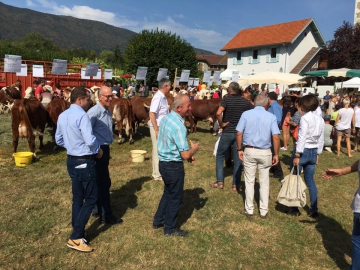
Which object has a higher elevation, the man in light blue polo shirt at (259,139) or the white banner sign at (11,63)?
the white banner sign at (11,63)

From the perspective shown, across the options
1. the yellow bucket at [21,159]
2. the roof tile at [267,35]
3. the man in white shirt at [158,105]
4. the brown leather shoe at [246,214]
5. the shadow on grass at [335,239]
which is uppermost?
the roof tile at [267,35]

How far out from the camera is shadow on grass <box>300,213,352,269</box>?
379 centimetres

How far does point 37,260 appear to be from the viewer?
3527 millimetres

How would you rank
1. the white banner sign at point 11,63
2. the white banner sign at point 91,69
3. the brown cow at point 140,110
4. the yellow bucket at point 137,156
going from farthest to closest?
the white banner sign at point 91,69 < the white banner sign at point 11,63 < the brown cow at point 140,110 < the yellow bucket at point 137,156

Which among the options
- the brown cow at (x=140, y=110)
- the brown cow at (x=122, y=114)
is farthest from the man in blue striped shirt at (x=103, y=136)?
the brown cow at (x=140, y=110)

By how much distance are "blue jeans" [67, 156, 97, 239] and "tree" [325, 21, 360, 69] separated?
3264 centimetres

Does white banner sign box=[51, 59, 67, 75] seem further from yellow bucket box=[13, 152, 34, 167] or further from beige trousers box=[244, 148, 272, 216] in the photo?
beige trousers box=[244, 148, 272, 216]

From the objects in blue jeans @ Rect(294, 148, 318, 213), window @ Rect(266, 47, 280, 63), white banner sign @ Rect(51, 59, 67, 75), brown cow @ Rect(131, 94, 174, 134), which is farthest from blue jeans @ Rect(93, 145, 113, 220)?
window @ Rect(266, 47, 280, 63)

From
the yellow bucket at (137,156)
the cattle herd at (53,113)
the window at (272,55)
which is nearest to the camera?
the cattle herd at (53,113)

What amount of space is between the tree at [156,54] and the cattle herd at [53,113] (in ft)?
79.0

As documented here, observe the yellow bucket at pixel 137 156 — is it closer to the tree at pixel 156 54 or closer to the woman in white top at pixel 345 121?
the woman in white top at pixel 345 121

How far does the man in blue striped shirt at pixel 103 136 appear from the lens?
4.03m

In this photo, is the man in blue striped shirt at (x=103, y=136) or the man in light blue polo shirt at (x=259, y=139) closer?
the man in blue striped shirt at (x=103, y=136)

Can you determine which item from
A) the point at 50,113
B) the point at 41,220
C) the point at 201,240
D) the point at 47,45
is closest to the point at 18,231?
the point at 41,220
